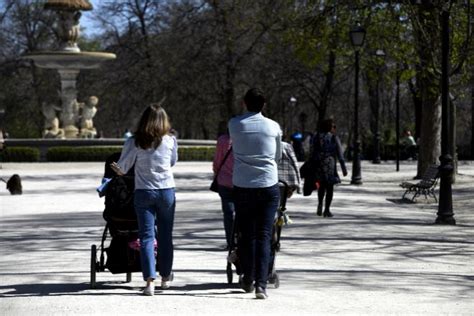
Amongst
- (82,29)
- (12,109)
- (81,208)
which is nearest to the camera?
(81,208)

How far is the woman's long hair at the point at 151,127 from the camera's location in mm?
10539

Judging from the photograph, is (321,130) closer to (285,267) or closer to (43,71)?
(285,267)

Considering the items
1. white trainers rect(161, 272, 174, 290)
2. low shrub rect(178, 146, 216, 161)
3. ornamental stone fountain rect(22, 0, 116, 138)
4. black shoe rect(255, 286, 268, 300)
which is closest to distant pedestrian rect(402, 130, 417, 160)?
low shrub rect(178, 146, 216, 161)

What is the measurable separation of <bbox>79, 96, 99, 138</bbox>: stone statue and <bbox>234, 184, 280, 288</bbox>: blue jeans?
49.3 m

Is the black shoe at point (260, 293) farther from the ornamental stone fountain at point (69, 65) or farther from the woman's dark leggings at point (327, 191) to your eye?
the ornamental stone fountain at point (69, 65)

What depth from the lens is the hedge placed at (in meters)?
54.9

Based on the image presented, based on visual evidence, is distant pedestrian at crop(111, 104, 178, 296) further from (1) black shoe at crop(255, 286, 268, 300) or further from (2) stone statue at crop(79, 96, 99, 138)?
(2) stone statue at crop(79, 96, 99, 138)

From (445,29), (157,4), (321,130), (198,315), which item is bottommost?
(198,315)

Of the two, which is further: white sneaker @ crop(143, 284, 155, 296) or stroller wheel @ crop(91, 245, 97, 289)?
stroller wheel @ crop(91, 245, 97, 289)

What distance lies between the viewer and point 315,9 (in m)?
33.4

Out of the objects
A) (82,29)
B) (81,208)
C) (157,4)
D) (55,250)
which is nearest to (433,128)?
(81,208)

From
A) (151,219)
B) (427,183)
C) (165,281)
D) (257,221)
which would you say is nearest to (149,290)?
(165,281)

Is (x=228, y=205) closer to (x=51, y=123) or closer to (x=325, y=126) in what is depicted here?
(x=325, y=126)

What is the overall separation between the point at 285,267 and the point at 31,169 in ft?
118
